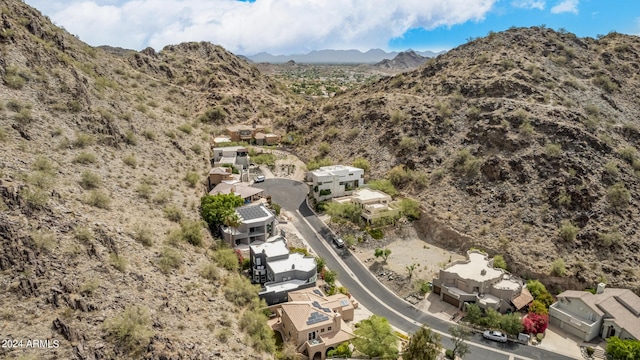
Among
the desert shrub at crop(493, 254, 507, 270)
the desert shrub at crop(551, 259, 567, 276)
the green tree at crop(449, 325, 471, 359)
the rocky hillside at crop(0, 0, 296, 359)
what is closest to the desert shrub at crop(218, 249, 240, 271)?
the rocky hillside at crop(0, 0, 296, 359)

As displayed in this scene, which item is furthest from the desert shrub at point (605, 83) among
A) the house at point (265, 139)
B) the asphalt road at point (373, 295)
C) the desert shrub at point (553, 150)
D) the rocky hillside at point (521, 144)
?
the house at point (265, 139)

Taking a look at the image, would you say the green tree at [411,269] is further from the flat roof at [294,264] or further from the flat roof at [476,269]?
the flat roof at [294,264]

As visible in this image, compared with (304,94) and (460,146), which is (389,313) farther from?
(304,94)

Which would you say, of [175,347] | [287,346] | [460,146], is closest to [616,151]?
[460,146]

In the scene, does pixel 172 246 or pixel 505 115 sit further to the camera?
pixel 505 115

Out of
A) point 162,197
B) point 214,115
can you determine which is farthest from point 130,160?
point 214,115

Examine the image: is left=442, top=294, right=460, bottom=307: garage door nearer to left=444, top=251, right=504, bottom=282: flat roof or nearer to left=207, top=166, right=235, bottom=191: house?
left=444, top=251, right=504, bottom=282: flat roof
